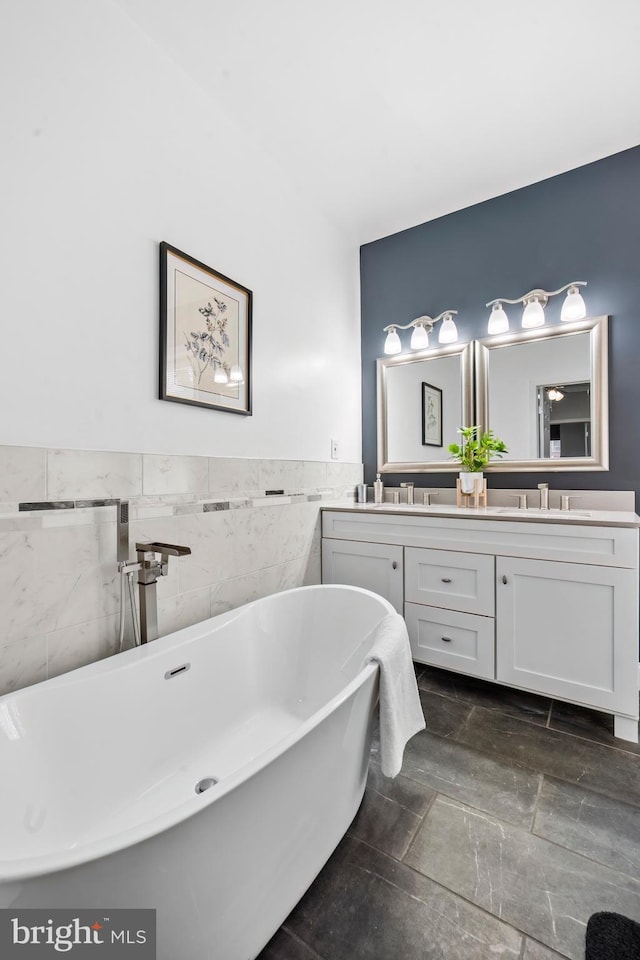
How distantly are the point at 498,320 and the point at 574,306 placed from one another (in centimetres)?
39

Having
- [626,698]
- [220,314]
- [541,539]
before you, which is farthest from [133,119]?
[626,698]

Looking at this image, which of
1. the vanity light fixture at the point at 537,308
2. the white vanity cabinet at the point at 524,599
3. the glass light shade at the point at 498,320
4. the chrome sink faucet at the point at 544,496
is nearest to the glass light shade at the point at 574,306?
the vanity light fixture at the point at 537,308

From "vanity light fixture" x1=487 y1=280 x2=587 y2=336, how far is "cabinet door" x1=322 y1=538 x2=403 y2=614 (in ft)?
4.78

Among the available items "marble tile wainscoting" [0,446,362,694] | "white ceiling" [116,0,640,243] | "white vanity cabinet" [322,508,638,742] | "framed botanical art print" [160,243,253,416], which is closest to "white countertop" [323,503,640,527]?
"white vanity cabinet" [322,508,638,742]

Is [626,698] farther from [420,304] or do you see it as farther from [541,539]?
[420,304]

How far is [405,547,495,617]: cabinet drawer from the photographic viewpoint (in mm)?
2021

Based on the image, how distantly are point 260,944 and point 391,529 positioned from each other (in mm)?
1634

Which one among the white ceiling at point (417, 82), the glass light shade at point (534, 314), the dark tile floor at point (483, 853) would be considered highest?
the white ceiling at point (417, 82)

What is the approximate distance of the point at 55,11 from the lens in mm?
1360

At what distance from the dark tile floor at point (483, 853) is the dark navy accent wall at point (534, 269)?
54.1 inches

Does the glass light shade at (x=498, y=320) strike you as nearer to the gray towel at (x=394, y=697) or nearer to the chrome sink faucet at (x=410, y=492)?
the chrome sink faucet at (x=410, y=492)

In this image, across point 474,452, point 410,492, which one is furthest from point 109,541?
point 474,452

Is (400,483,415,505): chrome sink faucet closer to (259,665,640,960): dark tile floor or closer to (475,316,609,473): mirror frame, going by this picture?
(475,316,609,473): mirror frame

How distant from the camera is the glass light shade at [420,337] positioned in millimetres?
2793
